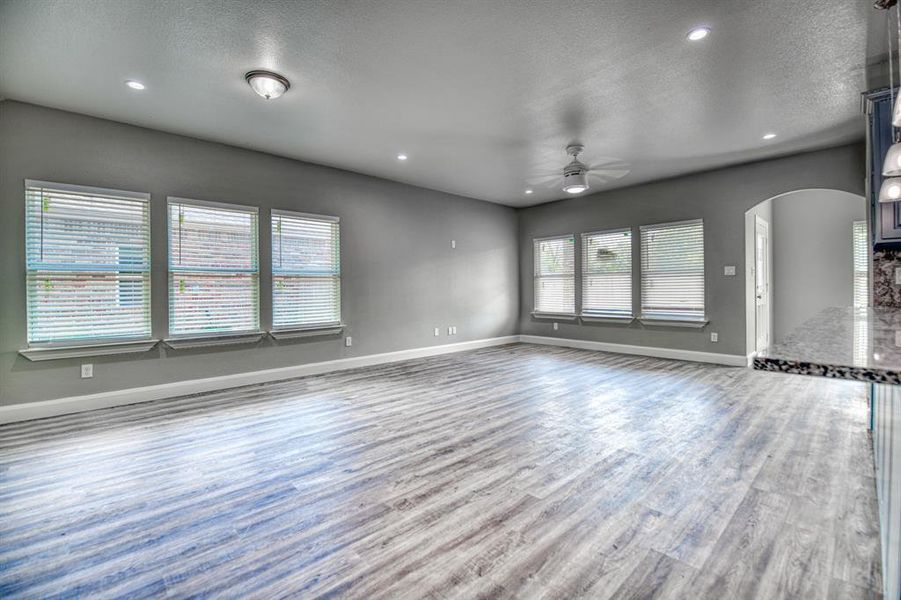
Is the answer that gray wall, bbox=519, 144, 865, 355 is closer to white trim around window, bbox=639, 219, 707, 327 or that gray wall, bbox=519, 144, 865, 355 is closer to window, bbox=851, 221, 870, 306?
white trim around window, bbox=639, 219, 707, 327

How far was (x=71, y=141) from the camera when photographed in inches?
145

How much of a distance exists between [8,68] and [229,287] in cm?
237

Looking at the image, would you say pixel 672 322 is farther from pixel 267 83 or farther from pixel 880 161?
pixel 267 83

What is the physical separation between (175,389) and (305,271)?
6.32 feet

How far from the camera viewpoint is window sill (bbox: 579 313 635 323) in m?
6.53

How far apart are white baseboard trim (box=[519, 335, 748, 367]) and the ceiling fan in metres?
2.70

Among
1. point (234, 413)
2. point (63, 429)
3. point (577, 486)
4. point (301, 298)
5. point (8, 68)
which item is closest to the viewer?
point (577, 486)

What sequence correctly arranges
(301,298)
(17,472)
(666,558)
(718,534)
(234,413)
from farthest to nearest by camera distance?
(301,298) < (234,413) < (17,472) < (718,534) < (666,558)

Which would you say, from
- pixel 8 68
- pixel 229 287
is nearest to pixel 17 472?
pixel 229 287

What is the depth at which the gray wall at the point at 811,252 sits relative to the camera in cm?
593

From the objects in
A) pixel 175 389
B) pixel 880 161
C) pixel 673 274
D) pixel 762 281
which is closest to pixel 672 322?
pixel 673 274

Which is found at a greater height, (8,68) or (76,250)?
(8,68)

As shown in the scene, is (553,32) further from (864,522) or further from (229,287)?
(229,287)

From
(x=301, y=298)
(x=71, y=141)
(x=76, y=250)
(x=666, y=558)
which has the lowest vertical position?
(x=666, y=558)
